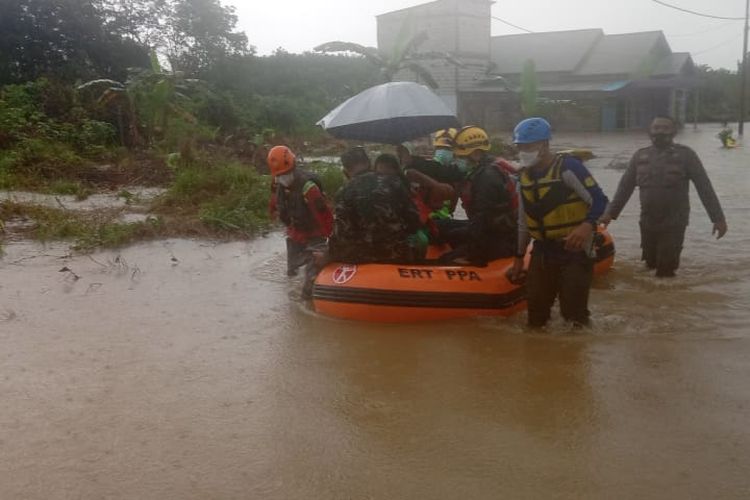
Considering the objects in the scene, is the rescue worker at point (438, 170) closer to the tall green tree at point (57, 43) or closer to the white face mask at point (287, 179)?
the white face mask at point (287, 179)

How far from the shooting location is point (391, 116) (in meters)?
6.50

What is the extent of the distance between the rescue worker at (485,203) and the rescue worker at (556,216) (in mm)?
631

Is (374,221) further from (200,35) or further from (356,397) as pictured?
(200,35)

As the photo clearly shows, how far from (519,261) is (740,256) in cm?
417

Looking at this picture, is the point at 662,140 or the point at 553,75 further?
the point at 553,75

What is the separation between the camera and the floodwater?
3469 millimetres

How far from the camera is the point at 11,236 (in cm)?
931

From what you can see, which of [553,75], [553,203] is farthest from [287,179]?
[553,75]

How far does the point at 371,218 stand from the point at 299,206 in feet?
3.37

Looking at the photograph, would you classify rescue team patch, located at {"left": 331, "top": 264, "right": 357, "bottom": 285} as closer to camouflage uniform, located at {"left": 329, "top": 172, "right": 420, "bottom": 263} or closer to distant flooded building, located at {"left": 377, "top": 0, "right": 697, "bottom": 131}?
camouflage uniform, located at {"left": 329, "top": 172, "right": 420, "bottom": 263}

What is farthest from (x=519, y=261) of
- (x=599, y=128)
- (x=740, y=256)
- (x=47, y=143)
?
(x=599, y=128)

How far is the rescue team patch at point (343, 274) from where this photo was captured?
6.05 m

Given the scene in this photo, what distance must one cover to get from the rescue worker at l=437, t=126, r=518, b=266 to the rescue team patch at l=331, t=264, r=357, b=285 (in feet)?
2.91

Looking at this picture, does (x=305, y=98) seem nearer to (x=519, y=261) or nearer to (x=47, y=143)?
(x=47, y=143)
